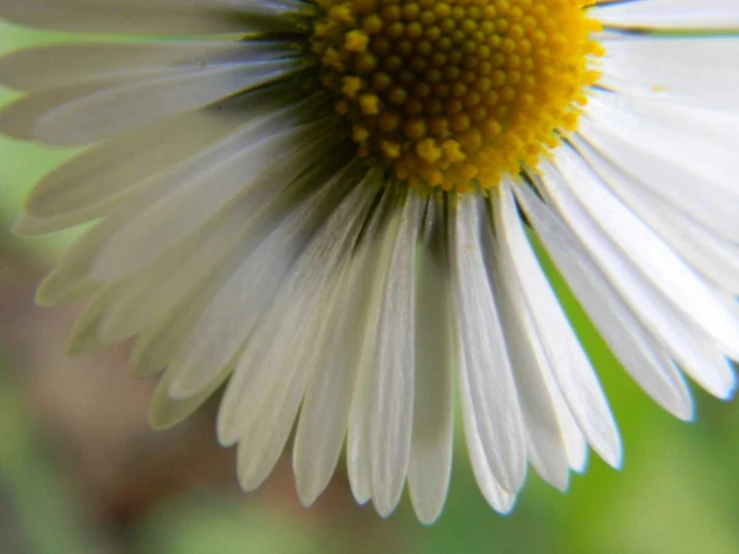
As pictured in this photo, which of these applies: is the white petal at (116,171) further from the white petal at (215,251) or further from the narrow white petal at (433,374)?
the narrow white petal at (433,374)

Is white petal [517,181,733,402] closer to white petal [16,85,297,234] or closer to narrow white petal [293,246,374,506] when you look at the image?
narrow white petal [293,246,374,506]

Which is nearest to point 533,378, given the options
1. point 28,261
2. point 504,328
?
point 504,328

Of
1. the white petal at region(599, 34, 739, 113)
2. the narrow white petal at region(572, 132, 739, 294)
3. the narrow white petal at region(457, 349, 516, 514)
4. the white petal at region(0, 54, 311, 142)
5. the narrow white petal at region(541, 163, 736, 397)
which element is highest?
the white petal at region(599, 34, 739, 113)

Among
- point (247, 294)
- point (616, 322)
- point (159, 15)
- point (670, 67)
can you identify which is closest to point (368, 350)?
point (247, 294)

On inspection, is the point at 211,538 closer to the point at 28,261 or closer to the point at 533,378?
the point at 28,261

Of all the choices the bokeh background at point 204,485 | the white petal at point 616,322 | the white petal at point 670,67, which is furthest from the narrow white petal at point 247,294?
the bokeh background at point 204,485

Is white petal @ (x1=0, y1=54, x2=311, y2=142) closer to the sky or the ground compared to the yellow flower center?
closer to the ground

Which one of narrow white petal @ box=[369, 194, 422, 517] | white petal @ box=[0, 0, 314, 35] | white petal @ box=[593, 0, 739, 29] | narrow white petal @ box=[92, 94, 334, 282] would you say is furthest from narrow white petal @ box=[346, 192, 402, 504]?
white petal @ box=[593, 0, 739, 29]

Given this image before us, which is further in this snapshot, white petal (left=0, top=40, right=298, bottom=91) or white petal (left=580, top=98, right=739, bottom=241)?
white petal (left=580, top=98, right=739, bottom=241)
